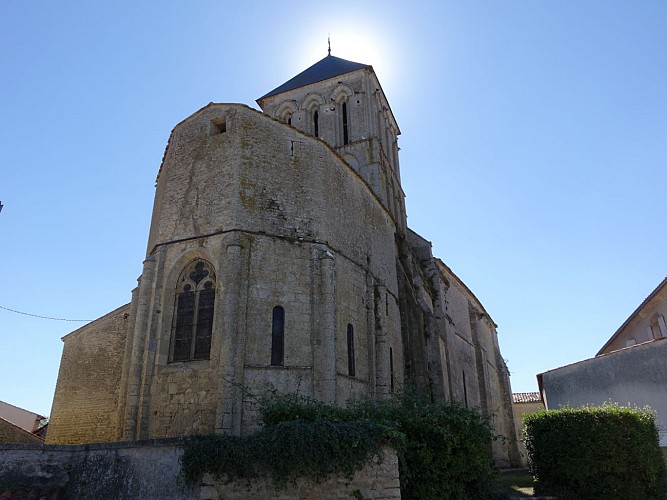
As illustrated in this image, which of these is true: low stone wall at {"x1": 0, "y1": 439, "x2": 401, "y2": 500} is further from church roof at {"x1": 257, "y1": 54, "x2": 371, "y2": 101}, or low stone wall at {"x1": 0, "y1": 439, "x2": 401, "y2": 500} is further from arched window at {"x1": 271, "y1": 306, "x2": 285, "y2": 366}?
church roof at {"x1": 257, "y1": 54, "x2": 371, "y2": 101}

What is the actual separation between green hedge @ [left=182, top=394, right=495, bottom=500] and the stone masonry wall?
21.1 ft

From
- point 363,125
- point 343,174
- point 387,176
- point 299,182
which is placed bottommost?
point 299,182

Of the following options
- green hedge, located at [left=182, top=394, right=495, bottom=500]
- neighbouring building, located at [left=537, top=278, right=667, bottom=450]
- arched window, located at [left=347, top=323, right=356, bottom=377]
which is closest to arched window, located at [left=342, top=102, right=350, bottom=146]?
neighbouring building, located at [left=537, top=278, right=667, bottom=450]

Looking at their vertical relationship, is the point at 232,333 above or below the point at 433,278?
below

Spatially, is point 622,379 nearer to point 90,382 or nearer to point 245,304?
point 245,304

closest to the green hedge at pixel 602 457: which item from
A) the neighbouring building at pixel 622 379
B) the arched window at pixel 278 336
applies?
the neighbouring building at pixel 622 379

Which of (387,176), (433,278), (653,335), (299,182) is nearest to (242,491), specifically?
(299,182)

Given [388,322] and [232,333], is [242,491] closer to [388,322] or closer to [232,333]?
[232,333]

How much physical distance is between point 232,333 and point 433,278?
1096 centimetres

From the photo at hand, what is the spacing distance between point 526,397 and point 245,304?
2976 cm

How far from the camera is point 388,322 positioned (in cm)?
1405

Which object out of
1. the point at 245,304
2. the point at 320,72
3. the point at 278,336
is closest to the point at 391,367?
the point at 278,336

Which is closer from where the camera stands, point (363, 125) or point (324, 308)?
point (324, 308)

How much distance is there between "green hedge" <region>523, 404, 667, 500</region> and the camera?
31.9ft
